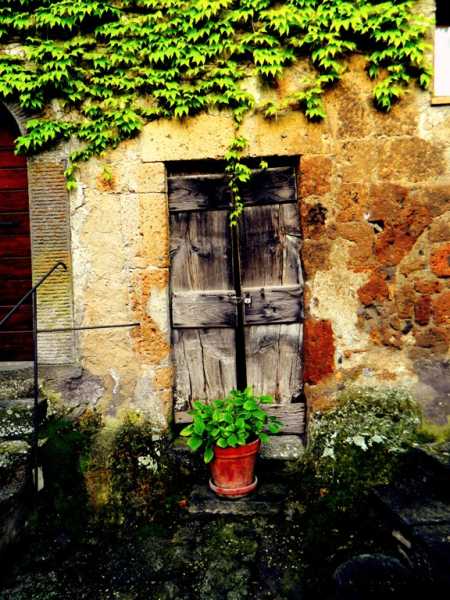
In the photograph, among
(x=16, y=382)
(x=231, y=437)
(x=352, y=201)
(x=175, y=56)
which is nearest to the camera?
(x=231, y=437)

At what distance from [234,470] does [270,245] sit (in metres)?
1.72

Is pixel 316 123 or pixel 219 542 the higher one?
pixel 316 123

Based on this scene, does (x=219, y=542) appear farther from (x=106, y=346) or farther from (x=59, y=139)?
(x=59, y=139)

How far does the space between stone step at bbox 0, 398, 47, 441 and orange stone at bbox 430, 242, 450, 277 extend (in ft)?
10.4

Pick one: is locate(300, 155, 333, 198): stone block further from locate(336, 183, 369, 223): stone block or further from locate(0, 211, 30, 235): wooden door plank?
locate(0, 211, 30, 235): wooden door plank

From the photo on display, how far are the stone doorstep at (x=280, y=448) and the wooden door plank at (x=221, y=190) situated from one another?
74.9 inches

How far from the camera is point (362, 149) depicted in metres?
3.30

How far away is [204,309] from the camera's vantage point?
3557 mm

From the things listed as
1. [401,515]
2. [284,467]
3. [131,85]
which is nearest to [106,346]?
[284,467]

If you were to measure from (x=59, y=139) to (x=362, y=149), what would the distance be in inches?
90.6

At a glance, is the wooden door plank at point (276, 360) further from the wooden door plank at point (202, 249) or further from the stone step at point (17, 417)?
the stone step at point (17, 417)

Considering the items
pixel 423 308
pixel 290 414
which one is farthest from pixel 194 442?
pixel 423 308

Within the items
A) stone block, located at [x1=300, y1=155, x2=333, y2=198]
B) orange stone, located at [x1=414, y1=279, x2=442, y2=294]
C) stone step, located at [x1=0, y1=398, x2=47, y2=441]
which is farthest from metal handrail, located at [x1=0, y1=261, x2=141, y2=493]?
orange stone, located at [x1=414, y1=279, x2=442, y2=294]

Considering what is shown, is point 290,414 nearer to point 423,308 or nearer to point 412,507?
point 412,507
